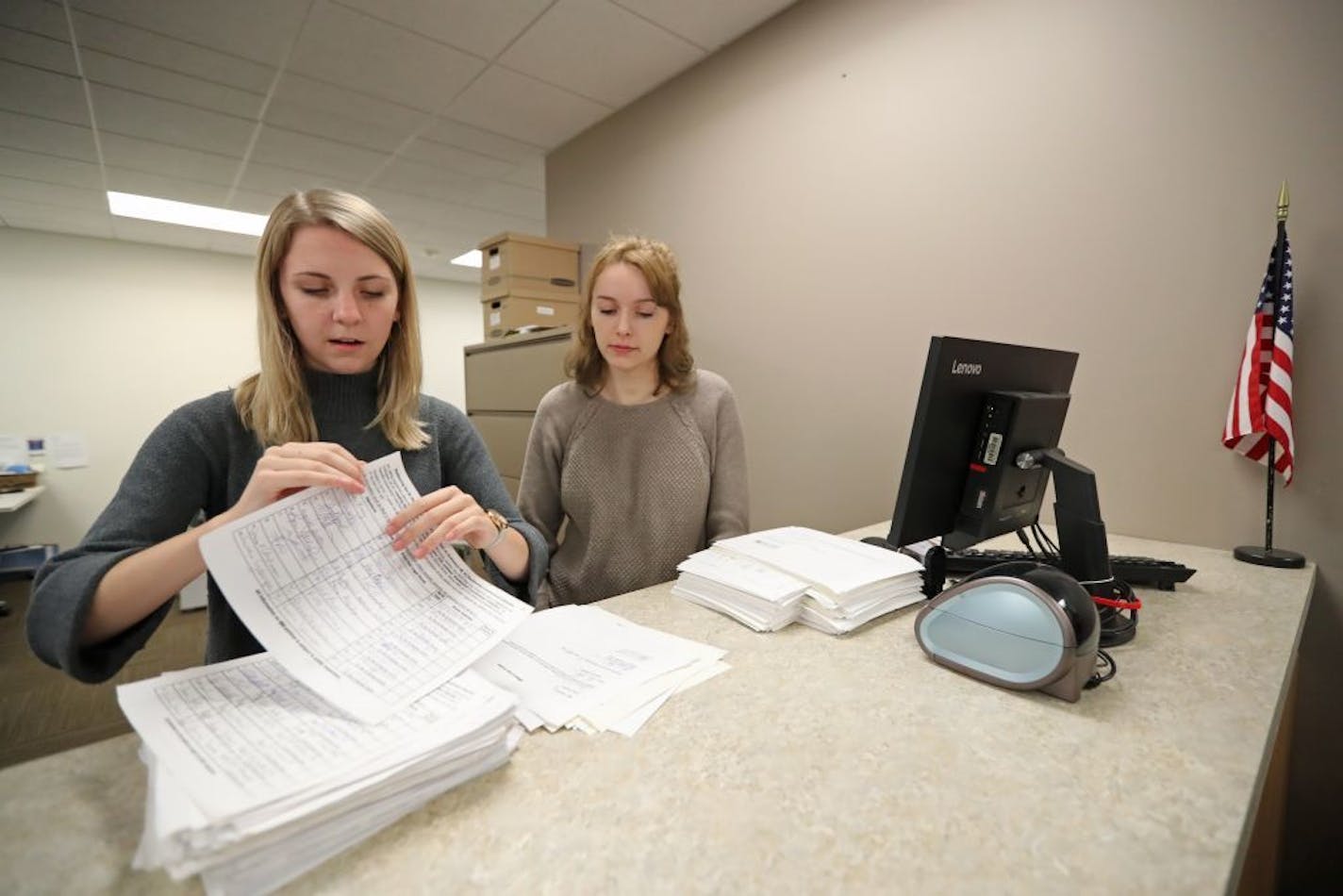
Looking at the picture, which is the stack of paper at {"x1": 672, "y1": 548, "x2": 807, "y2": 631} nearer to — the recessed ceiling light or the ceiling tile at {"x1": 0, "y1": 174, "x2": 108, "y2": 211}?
the recessed ceiling light

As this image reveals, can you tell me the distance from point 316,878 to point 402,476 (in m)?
0.43

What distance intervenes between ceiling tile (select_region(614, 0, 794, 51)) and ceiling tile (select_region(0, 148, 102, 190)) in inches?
134

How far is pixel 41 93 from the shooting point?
8.05 feet

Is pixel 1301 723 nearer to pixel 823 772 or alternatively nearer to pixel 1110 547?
pixel 1110 547

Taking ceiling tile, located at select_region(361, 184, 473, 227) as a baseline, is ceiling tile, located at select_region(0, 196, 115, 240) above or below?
below

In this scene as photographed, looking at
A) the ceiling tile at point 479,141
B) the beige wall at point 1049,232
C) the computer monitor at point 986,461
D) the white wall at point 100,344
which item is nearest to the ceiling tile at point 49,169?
the white wall at point 100,344

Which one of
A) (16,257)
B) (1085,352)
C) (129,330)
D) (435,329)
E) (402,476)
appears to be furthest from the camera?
(435,329)

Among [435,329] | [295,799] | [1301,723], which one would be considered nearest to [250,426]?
[295,799]

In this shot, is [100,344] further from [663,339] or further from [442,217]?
[663,339]

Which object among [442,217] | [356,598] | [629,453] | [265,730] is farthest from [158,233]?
[265,730]

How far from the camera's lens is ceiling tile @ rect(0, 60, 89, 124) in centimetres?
231

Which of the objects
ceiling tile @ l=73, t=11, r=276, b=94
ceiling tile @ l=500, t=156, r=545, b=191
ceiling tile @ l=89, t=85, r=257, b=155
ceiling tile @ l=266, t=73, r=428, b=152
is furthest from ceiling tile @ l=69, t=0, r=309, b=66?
ceiling tile @ l=500, t=156, r=545, b=191

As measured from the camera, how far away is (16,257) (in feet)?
14.2

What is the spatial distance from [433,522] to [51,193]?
4.94m
